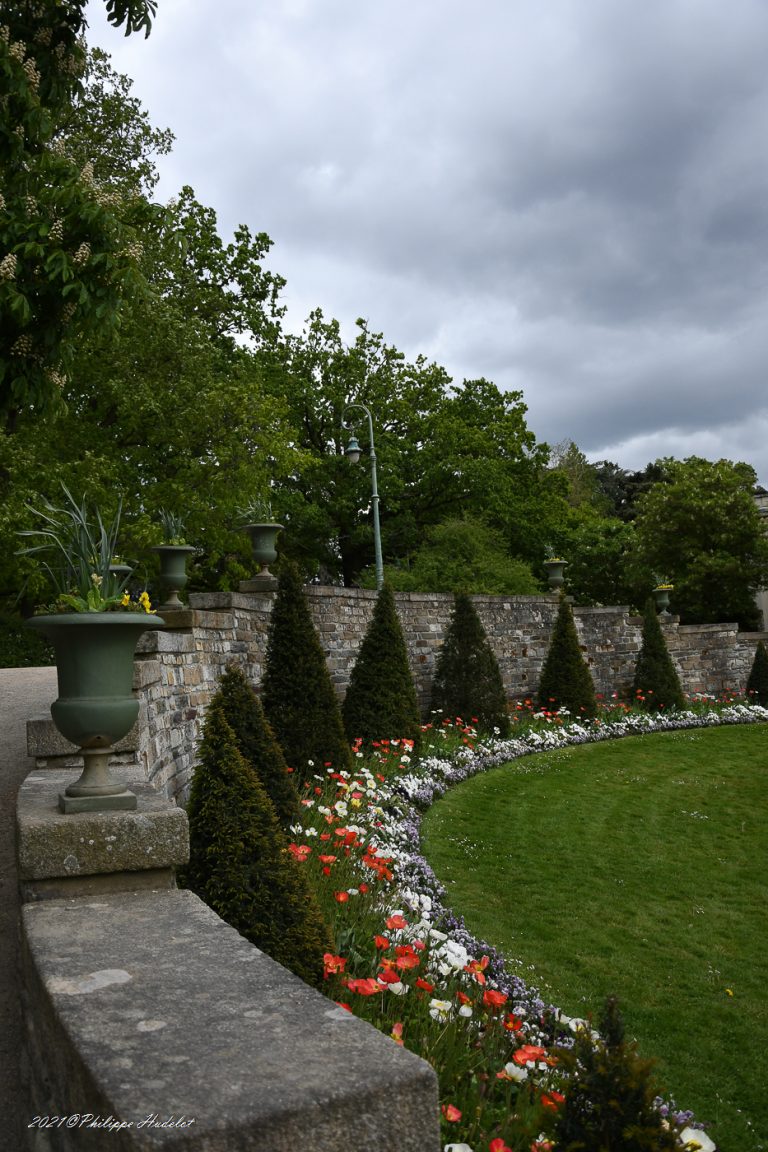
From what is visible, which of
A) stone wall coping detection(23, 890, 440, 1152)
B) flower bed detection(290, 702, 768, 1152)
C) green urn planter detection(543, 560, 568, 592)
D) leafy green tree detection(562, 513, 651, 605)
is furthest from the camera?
leafy green tree detection(562, 513, 651, 605)

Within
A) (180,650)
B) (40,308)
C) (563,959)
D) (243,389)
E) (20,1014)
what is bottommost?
(563,959)

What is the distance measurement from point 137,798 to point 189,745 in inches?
156

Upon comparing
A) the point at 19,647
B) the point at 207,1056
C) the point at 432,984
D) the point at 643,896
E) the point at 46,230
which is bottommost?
the point at 643,896

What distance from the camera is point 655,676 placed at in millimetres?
17047

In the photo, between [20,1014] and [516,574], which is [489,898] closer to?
[20,1014]

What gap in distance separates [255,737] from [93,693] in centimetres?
255

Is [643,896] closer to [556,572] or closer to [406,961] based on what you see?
[406,961]

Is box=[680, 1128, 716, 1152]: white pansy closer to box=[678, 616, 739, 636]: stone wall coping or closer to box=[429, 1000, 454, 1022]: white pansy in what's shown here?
box=[429, 1000, 454, 1022]: white pansy

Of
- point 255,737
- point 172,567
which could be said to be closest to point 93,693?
point 255,737

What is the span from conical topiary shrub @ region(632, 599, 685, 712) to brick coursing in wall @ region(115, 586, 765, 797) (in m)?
0.66

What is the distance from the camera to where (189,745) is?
721 centimetres

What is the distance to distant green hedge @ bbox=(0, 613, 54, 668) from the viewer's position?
17422mm

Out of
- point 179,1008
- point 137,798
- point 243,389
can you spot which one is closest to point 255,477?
point 243,389

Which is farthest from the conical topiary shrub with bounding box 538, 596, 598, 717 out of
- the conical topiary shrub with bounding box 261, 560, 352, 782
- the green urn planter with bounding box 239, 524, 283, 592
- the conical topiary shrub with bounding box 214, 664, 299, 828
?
the conical topiary shrub with bounding box 214, 664, 299, 828
